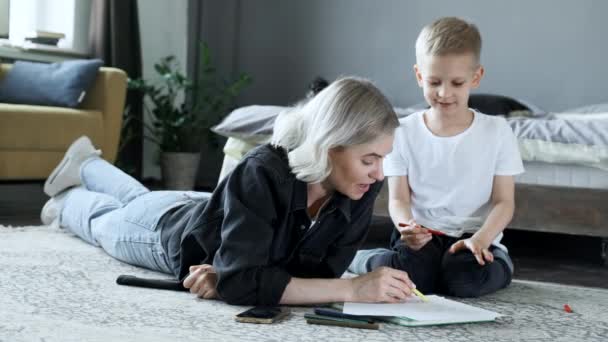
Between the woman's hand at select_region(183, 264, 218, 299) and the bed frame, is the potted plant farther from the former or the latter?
the woman's hand at select_region(183, 264, 218, 299)

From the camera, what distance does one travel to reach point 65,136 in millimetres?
3594

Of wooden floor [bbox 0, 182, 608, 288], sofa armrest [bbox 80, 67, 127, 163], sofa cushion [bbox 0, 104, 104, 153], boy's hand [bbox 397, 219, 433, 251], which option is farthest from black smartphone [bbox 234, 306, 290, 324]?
sofa armrest [bbox 80, 67, 127, 163]

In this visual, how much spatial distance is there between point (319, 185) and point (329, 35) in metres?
3.64

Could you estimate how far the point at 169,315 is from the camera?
158 cm

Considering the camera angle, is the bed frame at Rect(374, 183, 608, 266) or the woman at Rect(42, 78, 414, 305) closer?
the woman at Rect(42, 78, 414, 305)

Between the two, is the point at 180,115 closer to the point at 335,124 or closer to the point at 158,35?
the point at 158,35

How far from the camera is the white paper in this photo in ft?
5.04

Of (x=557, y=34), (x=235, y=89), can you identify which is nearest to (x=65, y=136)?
(x=235, y=89)

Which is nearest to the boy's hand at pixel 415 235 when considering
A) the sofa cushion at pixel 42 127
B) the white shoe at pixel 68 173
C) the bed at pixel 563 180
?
the bed at pixel 563 180

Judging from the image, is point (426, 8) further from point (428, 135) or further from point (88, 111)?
point (428, 135)

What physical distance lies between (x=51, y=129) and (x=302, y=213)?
218 cm

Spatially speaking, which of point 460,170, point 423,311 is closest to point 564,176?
point 460,170

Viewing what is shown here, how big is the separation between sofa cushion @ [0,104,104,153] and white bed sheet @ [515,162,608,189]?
1857 mm

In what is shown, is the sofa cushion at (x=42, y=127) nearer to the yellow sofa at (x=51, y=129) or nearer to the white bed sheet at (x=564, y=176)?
the yellow sofa at (x=51, y=129)
